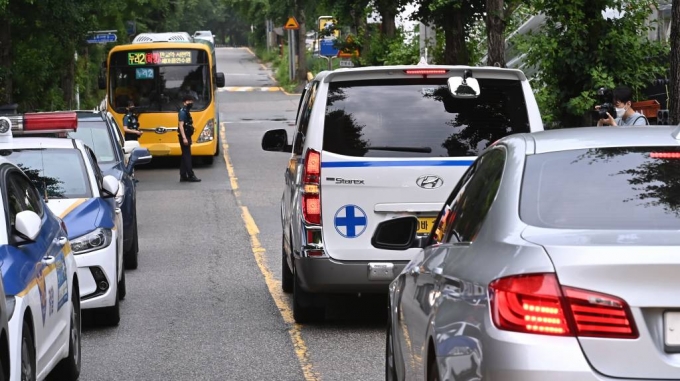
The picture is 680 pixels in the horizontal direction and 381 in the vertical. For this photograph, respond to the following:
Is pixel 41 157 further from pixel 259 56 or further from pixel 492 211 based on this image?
pixel 259 56

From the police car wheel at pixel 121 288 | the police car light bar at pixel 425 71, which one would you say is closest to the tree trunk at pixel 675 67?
the police car light bar at pixel 425 71

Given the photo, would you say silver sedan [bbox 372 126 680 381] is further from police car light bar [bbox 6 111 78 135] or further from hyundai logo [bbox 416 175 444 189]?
police car light bar [bbox 6 111 78 135]

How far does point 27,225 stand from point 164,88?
24.7 meters

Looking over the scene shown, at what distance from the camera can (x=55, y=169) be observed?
1255 cm

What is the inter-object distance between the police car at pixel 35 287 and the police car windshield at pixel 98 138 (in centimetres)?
802

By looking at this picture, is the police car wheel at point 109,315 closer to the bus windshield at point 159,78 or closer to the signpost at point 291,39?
the bus windshield at point 159,78

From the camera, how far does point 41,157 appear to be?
12.6m

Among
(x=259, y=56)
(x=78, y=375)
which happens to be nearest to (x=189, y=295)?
(x=78, y=375)

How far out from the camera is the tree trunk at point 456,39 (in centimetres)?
2798

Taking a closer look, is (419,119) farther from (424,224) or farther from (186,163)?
(186,163)

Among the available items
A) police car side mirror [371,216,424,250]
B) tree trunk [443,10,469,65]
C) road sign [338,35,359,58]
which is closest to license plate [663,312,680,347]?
police car side mirror [371,216,424,250]

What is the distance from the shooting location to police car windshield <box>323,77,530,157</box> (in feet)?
32.9

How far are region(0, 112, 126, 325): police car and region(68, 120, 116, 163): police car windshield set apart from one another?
399 centimetres

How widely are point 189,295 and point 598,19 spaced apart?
8.55 meters
